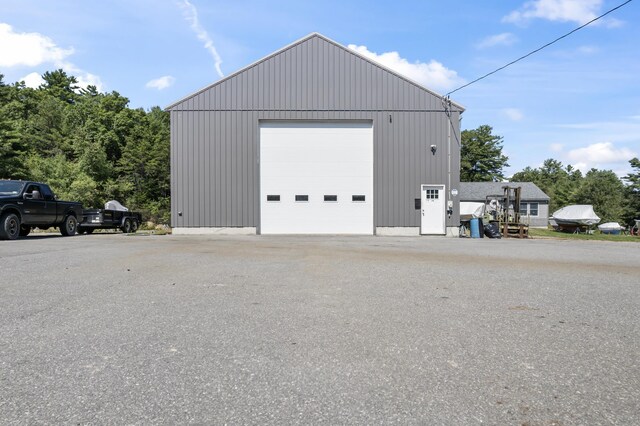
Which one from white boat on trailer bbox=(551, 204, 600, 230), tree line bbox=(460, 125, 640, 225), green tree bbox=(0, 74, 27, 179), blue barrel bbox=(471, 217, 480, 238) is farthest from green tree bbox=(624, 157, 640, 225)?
green tree bbox=(0, 74, 27, 179)

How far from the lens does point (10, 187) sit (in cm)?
1584

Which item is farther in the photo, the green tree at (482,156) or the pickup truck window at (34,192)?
the green tree at (482,156)

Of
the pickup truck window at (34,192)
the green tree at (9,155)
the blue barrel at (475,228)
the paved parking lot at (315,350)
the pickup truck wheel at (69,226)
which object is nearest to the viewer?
the paved parking lot at (315,350)

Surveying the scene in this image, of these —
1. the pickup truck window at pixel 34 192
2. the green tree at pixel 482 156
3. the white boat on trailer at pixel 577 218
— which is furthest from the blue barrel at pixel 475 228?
the green tree at pixel 482 156

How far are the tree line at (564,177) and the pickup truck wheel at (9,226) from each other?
2383 inches

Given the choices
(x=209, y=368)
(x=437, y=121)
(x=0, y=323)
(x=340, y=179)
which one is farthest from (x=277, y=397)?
(x=437, y=121)

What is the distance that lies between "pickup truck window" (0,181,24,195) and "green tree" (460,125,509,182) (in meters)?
66.3

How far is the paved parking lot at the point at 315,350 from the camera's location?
2826 millimetres

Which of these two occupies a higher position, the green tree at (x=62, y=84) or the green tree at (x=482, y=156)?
the green tree at (x=62, y=84)

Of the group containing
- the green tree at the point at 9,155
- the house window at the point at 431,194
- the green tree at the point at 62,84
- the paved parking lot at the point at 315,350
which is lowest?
the paved parking lot at the point at 315,350

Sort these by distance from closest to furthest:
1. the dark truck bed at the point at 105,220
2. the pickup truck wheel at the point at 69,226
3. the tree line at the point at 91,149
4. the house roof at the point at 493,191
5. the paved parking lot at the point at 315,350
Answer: the paved parking lot at the point at 315,350
the pickup truck wheel at the point at 69,226
the dark truck bed at the point at 105,220
the tree line at the point at 91,149
the house roof at the point at 493,191

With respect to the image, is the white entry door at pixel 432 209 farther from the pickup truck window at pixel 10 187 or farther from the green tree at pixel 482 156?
the green tree at pixel 482 156

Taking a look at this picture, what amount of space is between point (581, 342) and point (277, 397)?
295 centimetres

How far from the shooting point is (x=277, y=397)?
2971mm
